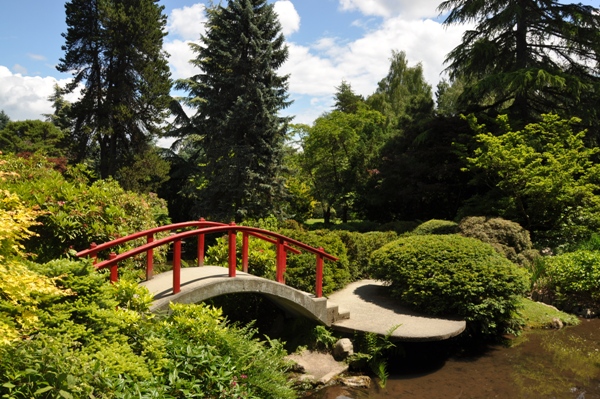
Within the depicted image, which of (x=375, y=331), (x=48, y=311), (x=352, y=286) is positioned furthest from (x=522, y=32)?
(x=48, y=311)

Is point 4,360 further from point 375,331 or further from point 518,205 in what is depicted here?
point 518,205

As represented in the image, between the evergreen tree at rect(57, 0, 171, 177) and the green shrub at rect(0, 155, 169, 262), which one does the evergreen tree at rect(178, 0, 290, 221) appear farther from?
the green shrub at rect(0, 155, 169, 262)

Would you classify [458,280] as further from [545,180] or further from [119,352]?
[545,180]

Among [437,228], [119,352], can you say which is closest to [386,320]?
[119,352]

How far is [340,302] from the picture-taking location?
891 centimetres

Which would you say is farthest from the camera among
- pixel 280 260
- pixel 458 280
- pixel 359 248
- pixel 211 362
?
pixel 359 248

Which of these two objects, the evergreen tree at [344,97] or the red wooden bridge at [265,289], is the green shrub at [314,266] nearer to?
the red wooden bridge at [265,289]

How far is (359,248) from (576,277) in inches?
203

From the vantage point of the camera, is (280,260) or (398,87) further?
(398,87)

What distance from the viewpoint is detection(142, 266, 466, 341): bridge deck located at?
598cm

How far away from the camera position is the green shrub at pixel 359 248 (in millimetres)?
10617

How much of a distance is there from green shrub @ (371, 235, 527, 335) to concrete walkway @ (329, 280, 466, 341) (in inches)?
12.7

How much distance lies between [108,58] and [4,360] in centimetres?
2139

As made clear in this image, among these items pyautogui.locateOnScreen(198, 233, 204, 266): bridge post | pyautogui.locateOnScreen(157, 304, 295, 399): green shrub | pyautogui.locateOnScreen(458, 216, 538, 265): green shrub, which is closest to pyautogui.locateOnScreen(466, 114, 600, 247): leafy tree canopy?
pyautogui.locateOnScreen(458, 216, 538, 265): green shrub
